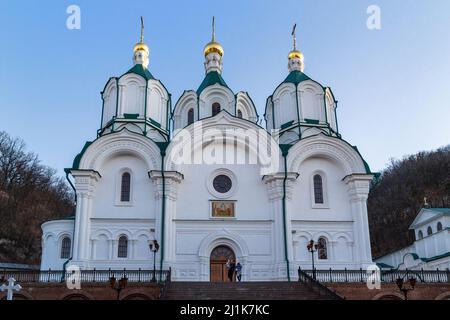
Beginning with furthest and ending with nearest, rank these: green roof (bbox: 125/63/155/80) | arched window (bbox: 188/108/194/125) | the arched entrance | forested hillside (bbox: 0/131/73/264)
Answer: forested hillside (bbox: 0/131/73/264)
arched window (bbox: 188/108/194/125)
green roof (bbox: 125/63/155/80)
the arched entrance

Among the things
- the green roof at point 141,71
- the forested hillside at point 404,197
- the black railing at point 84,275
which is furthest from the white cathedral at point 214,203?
the forested hillside at point 404,197

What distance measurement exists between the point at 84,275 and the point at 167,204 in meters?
5.27

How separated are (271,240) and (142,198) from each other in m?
6.91

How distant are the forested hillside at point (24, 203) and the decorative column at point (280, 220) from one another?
2548 centimetres

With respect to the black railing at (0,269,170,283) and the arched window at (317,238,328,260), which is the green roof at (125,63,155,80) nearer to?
the black railing at (0,269,170,283)

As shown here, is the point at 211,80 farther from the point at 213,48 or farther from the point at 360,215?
the point at 360,215

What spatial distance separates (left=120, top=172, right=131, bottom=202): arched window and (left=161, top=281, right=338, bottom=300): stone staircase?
6081mm

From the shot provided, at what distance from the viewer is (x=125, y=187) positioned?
2481 cm

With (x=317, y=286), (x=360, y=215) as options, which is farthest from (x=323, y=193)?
(x=317, y=286)

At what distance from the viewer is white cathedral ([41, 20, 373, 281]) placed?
23547mm

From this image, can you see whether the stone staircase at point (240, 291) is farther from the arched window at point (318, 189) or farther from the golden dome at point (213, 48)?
the golden dome at point (213, 48)

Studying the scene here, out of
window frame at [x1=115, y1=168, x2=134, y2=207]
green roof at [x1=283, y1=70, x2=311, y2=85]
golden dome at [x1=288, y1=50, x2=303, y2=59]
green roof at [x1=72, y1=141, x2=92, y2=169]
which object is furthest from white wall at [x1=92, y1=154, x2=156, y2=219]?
golden dome at [x1=288, y1=50, x2=303, y2=59]

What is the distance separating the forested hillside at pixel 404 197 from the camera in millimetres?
54594
